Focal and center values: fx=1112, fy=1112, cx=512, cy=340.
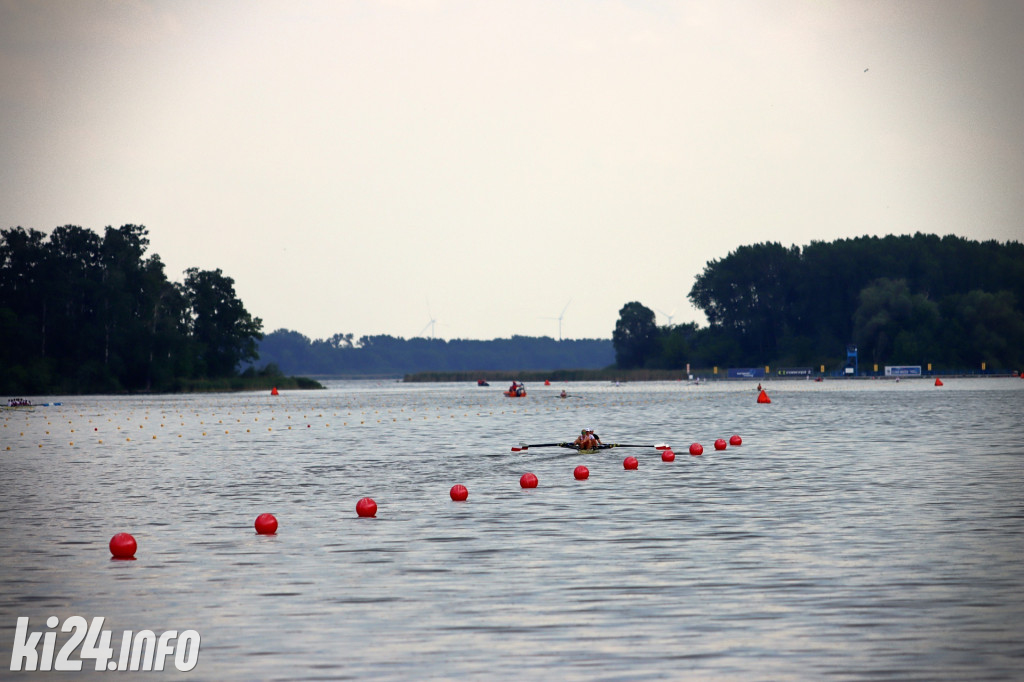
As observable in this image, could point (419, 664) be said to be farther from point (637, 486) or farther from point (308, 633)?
point (637, 486)

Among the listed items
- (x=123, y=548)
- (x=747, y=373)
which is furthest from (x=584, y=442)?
(x=747, y=373)

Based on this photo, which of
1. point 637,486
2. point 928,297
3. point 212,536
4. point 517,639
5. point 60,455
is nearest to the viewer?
point 517,639

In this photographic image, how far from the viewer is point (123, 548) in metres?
15.5

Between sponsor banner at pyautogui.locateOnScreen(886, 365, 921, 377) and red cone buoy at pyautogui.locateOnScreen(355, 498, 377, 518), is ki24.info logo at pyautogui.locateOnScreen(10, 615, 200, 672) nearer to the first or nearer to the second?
red cone buoy at pyautogui.locateOnScreen(355, 498, 377, 518)

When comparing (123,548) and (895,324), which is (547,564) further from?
(895,324)

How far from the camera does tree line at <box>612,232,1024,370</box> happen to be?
156m

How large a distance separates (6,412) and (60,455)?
42.1 m

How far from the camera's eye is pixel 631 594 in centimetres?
1254

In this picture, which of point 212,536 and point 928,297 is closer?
point 212,536

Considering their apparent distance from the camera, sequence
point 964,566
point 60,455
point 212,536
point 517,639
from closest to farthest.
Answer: point 517,639
point 964,566
point 212,536
point 60,455

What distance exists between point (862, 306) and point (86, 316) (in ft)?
343

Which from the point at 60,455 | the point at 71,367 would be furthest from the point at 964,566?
the point at 71,367

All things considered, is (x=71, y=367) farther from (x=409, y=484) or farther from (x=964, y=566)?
(x=964, y=566)

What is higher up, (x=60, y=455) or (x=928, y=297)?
(x=928, y=297)
